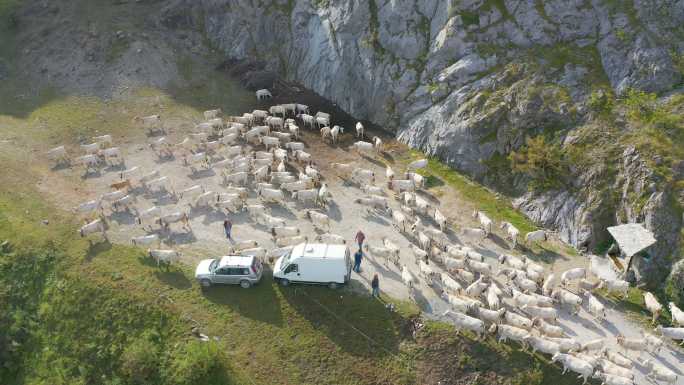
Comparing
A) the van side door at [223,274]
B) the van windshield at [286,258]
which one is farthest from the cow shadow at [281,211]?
the van side door at [223,274]

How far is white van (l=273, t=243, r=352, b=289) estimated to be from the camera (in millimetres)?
27828

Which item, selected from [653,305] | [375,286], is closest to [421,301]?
[375,286]

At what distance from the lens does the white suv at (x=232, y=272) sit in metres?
28.4

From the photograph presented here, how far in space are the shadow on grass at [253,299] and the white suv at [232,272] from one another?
0.41m

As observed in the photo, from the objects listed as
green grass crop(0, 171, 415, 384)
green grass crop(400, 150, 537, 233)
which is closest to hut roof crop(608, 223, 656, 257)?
green grass crop(400, 150, 537, 233)

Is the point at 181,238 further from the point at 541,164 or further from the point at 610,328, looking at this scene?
the point at 541,164

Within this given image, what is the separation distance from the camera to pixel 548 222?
1412 inches

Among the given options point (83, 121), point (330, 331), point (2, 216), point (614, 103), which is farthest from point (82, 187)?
point (614, 103)

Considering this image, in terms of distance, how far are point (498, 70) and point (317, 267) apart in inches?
1104

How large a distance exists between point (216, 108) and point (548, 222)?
3466 cm

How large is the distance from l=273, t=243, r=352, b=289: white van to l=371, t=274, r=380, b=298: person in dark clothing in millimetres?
1621

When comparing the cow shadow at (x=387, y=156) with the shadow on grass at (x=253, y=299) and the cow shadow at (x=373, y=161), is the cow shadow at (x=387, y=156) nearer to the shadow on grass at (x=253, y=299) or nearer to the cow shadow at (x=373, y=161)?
the cow shadow at (x=373, y=161)

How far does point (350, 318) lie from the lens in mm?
27234

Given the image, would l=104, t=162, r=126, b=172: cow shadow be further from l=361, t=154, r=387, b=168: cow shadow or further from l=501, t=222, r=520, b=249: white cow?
l=501, t=222, r=520, b=249: white cow
